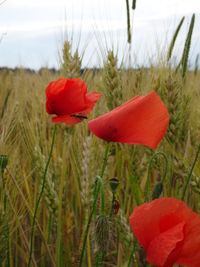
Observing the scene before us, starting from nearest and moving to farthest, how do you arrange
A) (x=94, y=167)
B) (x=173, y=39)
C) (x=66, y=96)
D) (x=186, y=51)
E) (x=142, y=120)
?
1. (x=142, y=120)
2. (x=66, y=96)
3. (x=94, y=167)
4. (x=186, y=51)
5. (x=173, y=39)

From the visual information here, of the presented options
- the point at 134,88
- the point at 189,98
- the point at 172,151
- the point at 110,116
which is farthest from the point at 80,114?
the point at 134,88

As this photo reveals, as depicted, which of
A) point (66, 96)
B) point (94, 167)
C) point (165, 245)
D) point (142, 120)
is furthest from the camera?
point (94, 167)

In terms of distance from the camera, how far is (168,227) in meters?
0.59

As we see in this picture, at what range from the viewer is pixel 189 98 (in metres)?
1.29

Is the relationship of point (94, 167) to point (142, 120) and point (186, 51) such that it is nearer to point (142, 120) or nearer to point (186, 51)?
point (142, 120)

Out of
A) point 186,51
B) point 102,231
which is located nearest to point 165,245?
point 102,231

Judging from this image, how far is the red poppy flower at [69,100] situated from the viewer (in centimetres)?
84

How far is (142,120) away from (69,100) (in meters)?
0.23

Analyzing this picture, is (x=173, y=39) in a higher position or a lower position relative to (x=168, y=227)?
higher

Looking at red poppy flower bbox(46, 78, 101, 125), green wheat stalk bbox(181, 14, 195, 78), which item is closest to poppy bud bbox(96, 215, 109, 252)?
red poppy flower bbox(46, 78, 101, 125)

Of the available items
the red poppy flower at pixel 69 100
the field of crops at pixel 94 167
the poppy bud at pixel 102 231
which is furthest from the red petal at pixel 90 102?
the poppy bud at pixel 102 231

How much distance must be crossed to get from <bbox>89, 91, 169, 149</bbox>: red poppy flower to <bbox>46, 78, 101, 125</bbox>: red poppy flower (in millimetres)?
173

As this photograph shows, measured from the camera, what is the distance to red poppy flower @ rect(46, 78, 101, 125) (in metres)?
0.84

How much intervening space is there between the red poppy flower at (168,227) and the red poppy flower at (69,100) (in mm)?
309
